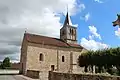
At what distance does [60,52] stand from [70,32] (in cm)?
903

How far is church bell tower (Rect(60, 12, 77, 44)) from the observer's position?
47875 millimetres

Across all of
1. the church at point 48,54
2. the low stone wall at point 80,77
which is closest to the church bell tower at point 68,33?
the church at point 48,54

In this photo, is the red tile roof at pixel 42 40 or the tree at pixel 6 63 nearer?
the red tile roof at pixel 42 40

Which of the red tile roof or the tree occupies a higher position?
the red tile roof

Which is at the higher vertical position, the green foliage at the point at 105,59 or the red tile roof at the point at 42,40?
the red tile roof at the point at 42,40

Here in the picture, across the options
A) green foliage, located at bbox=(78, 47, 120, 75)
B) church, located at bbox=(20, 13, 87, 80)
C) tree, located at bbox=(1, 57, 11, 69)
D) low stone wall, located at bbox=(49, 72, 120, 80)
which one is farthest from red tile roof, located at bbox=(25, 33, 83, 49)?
tree, located at bbox=(1, 57, 11, 69)

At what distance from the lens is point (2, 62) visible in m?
81.1

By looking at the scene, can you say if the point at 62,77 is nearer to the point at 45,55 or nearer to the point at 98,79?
the point at 98,79

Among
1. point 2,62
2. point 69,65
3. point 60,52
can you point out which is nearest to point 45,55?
point 60,52

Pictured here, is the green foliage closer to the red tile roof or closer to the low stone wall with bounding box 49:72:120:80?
the red tile roof

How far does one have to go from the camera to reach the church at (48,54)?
123 feet

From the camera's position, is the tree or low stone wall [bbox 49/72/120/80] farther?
the tree

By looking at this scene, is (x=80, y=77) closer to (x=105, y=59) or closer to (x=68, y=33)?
(x=105, y=59)

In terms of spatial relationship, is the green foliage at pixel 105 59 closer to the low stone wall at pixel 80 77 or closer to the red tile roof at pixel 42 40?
the red tile roof at pixel 42 40
